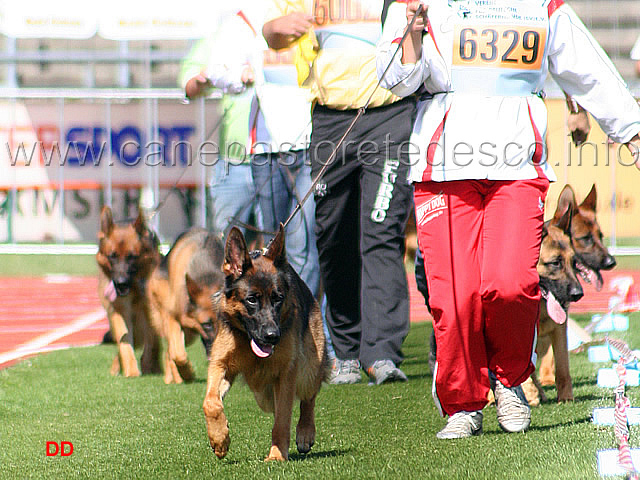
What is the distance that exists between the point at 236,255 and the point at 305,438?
2.80ft

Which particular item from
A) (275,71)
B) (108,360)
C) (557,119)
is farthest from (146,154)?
(275,71)

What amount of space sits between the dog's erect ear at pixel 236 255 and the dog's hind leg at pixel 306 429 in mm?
690

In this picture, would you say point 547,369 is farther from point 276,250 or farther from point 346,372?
point 276,250

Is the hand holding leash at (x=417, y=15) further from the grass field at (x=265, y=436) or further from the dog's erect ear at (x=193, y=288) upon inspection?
the dog's erect ear at (x=193, y=288)

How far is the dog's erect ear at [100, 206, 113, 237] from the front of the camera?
7070 millimetres

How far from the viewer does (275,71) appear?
6.62 metres

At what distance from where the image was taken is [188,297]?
21.6 ft

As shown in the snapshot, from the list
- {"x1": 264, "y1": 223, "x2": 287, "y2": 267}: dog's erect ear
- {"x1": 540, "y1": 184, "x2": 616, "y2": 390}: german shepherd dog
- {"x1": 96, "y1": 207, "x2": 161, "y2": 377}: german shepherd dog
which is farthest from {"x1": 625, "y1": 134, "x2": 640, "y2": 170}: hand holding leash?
{"x1": 96, "y1": 207, "x2": 161, "y2": 377}: german shepherd dog

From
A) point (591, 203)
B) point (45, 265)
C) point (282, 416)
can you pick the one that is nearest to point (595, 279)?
point (591, 203)

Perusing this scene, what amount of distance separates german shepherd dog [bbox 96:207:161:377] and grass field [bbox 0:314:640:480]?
44 centimetres

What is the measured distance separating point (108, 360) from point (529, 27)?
185 inches

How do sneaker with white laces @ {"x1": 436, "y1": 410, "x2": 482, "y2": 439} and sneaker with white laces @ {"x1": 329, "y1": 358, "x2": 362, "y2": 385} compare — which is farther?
sneaker with white laces @ {"x1": 329, "y1": 358, "x2": 362, "y2": 385}

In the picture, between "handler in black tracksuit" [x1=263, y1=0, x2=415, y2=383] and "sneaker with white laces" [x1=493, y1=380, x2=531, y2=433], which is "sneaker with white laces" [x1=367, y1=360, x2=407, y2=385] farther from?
"sneaker with white laces" [x1=493, y1=380, x2=531, y2=433]

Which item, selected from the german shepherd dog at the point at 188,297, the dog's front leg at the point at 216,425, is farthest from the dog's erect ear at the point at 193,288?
the dog's front leg at the point at 216,425
